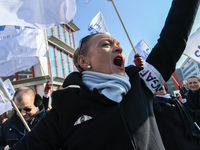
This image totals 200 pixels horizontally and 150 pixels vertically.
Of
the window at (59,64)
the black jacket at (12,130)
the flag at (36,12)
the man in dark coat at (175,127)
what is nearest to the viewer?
the man in dark coat at (175,127)

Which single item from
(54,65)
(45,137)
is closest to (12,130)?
(45,137)

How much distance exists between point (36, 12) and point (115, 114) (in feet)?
6.40

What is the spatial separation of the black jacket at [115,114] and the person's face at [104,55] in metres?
0.12

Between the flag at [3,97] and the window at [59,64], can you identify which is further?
the window at [59,64]

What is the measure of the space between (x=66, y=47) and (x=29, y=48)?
14.9m

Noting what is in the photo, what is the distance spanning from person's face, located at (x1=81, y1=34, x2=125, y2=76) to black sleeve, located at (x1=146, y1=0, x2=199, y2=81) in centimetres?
26

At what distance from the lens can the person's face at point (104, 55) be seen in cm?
116

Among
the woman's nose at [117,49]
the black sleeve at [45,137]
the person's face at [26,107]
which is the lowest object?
the person's face at [26,107]

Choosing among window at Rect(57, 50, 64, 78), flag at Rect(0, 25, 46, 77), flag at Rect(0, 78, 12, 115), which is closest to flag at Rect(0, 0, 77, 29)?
flag at Rect(0, 78, 12, 115)

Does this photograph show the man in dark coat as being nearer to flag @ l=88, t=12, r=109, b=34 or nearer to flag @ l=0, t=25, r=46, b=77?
flag @ l=0, t=25, r=46, b=77

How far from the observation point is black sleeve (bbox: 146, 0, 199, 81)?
1.14 m

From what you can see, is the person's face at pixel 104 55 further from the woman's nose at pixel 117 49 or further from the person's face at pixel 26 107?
the person's face at pixel 26 107

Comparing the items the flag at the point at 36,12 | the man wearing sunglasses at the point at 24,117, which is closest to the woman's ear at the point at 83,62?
the flag at the point at 36,12

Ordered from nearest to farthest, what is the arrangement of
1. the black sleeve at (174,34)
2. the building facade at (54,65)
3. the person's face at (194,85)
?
the black sleeve at (174,34)
the person's face at (194,85)
the building facade at (54,65)
